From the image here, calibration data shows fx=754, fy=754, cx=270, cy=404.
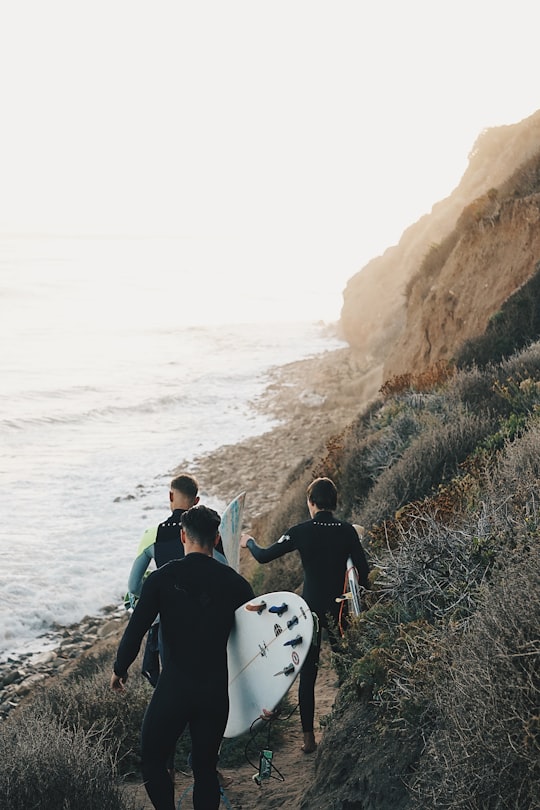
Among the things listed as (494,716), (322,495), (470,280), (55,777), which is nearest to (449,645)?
(494,716)

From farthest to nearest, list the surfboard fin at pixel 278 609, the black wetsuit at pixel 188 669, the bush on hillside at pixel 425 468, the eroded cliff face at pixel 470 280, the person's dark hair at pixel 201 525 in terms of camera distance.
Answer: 1. the eroded cliff face at pixel 470 280
2. the bush on hillside at pixel 425 468
3. the surfboard fin at pixel 278 609
4. the person's dark hair at pixel 201 525
5. the black wetsuit at pixel 188 669

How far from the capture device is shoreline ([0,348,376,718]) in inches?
449

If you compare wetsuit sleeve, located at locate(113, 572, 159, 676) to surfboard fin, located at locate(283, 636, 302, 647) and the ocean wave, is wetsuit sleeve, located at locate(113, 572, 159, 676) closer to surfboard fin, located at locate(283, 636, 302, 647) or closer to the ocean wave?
surfboard fin, located at locate(283, 636, 302, 647)

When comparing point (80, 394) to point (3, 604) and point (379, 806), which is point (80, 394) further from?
point (379, 806)

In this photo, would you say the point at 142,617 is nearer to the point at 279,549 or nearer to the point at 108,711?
the point at 279,549

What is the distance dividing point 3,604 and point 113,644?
3628 millimetres

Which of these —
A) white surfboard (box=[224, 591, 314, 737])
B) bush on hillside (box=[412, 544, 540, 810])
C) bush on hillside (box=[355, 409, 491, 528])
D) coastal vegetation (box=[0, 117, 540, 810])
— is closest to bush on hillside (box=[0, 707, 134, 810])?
coastal vegetation (box=[0, 117, 540, 810])

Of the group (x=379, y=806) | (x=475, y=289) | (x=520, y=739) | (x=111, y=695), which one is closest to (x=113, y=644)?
(x=111, y=695)

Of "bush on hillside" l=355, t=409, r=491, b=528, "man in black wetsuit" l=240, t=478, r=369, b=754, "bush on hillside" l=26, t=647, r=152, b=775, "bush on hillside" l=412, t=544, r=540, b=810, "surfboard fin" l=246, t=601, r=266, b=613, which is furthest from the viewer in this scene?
"bush on hillside" l=355, t=409, r=491, b=528

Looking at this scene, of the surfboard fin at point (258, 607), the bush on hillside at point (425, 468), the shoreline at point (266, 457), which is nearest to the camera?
the surfboard fin at point (258, 607)

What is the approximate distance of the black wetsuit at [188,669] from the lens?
13.8 ft

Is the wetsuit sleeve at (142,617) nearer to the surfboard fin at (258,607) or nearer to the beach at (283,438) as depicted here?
the surfboard fin at (258,607)

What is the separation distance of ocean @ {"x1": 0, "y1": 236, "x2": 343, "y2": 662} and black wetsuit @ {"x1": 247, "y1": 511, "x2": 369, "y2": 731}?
25.2 ft

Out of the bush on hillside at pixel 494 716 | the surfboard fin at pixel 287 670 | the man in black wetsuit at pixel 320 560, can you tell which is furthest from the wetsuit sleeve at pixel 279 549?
the bush on hillside at pixel 494 716
